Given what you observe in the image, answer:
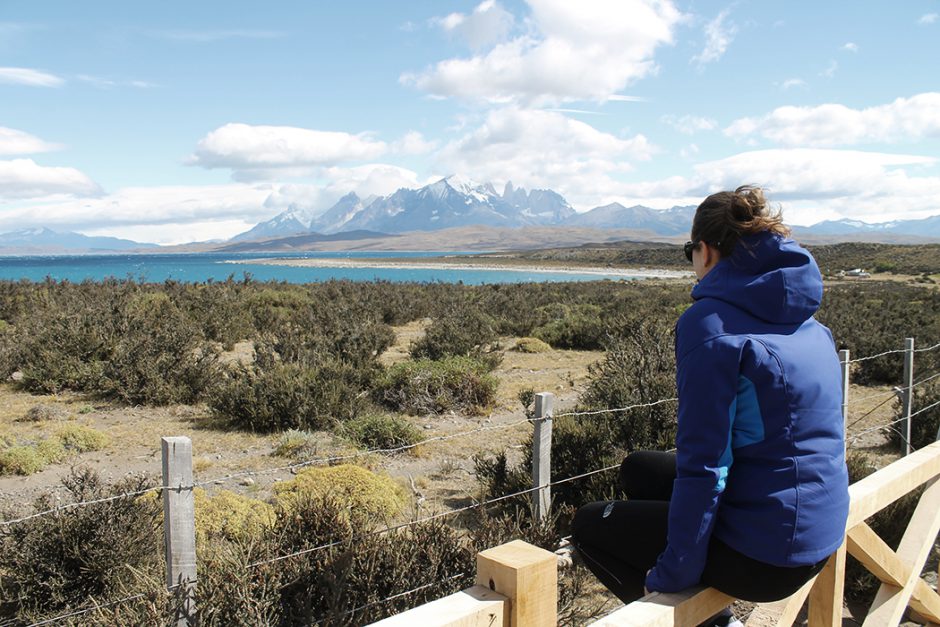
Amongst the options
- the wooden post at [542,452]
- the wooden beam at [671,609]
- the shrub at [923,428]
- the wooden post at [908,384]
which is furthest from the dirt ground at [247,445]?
the wooden beam at [671,609]

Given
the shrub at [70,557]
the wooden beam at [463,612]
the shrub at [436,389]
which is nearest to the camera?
the wooden beam at [463,612]

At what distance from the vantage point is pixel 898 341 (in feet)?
43.2

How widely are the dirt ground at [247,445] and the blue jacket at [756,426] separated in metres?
2.54

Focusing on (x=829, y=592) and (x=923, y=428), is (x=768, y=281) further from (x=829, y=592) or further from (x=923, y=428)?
(x=923, y=428)

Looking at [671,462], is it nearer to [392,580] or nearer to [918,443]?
[392,580]

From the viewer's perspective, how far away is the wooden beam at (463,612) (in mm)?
1205

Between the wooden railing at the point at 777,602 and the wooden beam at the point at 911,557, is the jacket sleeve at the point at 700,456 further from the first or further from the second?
the wooden beam at the point at 911,557

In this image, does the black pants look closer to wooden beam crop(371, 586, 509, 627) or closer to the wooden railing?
the wooden railing

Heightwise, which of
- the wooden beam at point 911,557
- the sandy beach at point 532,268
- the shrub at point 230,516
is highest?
the wooden beam at point 911,557

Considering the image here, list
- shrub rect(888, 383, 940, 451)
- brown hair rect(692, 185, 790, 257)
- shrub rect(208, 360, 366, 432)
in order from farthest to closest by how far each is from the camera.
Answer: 1. shrub rect(208, 360, 366, 432)
2. shrub rect(888, 383, 940, 451)
3. brown hair rect(692, 185, 790, 257)

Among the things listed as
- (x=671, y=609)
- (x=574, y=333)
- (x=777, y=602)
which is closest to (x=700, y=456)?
(x=671, y=609)

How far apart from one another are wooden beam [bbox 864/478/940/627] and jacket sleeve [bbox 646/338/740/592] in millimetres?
1499

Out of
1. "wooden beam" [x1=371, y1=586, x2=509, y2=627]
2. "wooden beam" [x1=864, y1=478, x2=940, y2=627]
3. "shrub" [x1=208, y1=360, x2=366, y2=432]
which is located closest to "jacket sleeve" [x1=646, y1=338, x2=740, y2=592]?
"wooden beam" [x1=371, y1=586, x2=509, y2=627]

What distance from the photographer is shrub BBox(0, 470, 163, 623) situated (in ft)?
12.6
